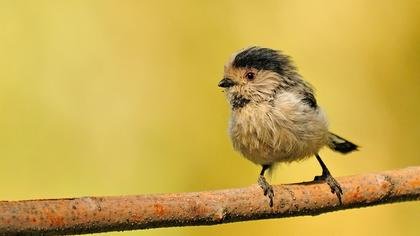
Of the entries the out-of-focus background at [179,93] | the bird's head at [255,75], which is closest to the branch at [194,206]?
the out-of-focus background at [179,93]

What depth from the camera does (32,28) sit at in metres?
3.34

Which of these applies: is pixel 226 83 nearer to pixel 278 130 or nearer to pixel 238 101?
pixel 238 101

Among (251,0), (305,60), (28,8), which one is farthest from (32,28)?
(305,60)

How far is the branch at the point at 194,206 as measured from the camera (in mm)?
2121

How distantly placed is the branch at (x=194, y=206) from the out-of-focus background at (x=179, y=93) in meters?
0.66

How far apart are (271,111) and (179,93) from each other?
0.41 meters

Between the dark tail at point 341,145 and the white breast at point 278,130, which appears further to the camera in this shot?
the dark tail at point 341,145

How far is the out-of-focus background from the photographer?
3.21m

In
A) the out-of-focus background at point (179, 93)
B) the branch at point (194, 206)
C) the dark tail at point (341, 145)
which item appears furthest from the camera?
the dark tail at point (341, 145)

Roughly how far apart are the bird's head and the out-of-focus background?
2.9 inches

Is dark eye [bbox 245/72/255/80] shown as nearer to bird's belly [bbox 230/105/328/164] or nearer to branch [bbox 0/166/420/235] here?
bird's belly [bbox 230/105/328/164]

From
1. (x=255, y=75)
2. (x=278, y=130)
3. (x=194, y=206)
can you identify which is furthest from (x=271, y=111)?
(x=194, y=206)

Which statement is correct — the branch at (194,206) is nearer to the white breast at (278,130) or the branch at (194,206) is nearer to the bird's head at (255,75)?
the white breast at (278,130)

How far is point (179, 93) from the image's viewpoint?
339cm
